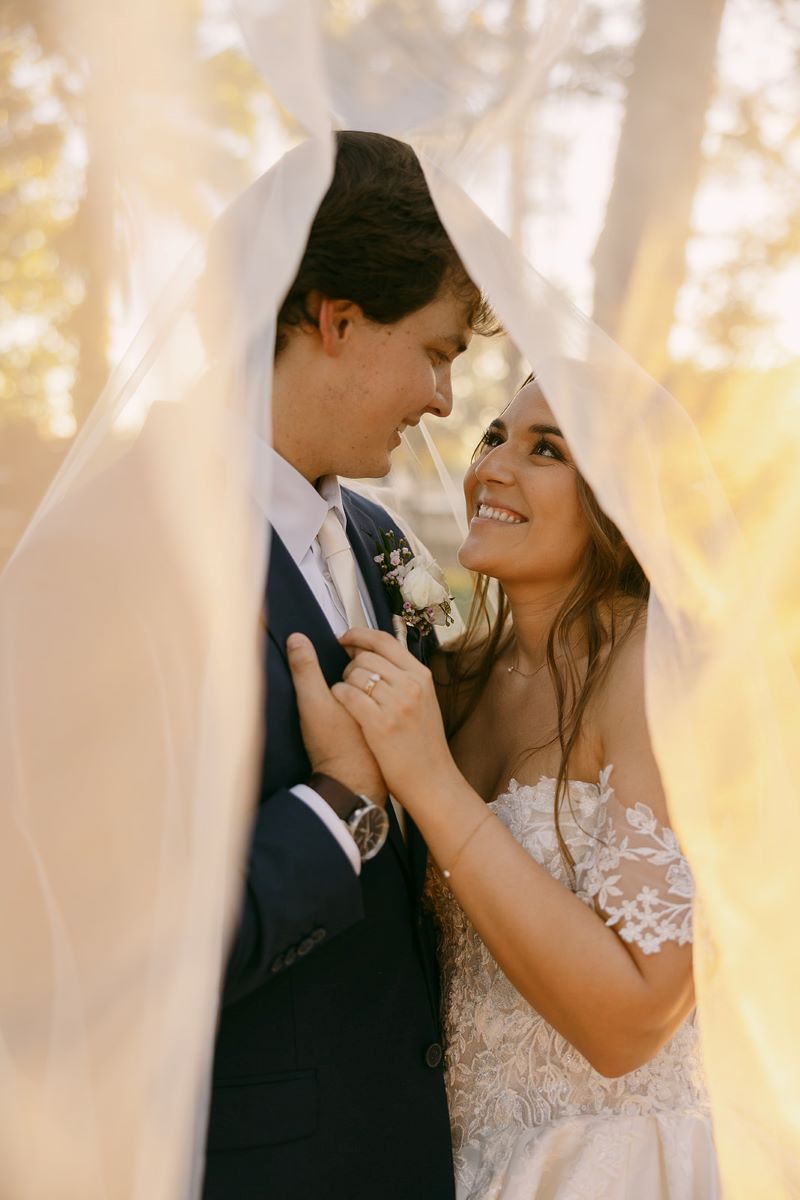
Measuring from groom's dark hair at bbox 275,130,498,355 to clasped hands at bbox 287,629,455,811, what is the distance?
72 centimetres

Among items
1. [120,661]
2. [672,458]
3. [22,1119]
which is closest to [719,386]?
[672,458]

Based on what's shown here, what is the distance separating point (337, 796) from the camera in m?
2.08

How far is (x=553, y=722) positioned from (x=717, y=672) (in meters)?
0.71

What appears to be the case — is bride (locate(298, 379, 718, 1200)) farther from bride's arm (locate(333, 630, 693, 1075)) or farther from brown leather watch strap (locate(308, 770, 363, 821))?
brown leather watch strap (locate(308, 770, 363, 821))

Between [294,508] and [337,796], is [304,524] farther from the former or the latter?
[337,796]

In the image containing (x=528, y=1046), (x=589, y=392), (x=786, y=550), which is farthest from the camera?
(x=786, y=550)

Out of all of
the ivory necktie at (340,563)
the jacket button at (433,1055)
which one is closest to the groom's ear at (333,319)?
the ivory necktie at (340,563)

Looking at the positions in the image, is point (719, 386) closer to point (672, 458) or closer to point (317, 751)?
point (672, 458)

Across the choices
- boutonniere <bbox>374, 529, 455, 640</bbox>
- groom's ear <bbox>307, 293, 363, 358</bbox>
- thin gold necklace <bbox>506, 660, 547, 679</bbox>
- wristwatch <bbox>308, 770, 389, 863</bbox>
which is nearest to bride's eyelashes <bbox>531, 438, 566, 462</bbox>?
boutonniere <bbox>374, 529, 455, 640</bbox>

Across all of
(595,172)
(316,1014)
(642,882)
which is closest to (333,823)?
(316,1014)

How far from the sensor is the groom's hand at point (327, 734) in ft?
7.07

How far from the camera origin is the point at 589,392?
202 cm

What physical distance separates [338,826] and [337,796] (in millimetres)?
60

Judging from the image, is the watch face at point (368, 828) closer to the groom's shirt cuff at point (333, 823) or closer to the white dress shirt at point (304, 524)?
the groom's shirt cuff at point (333, 823)
